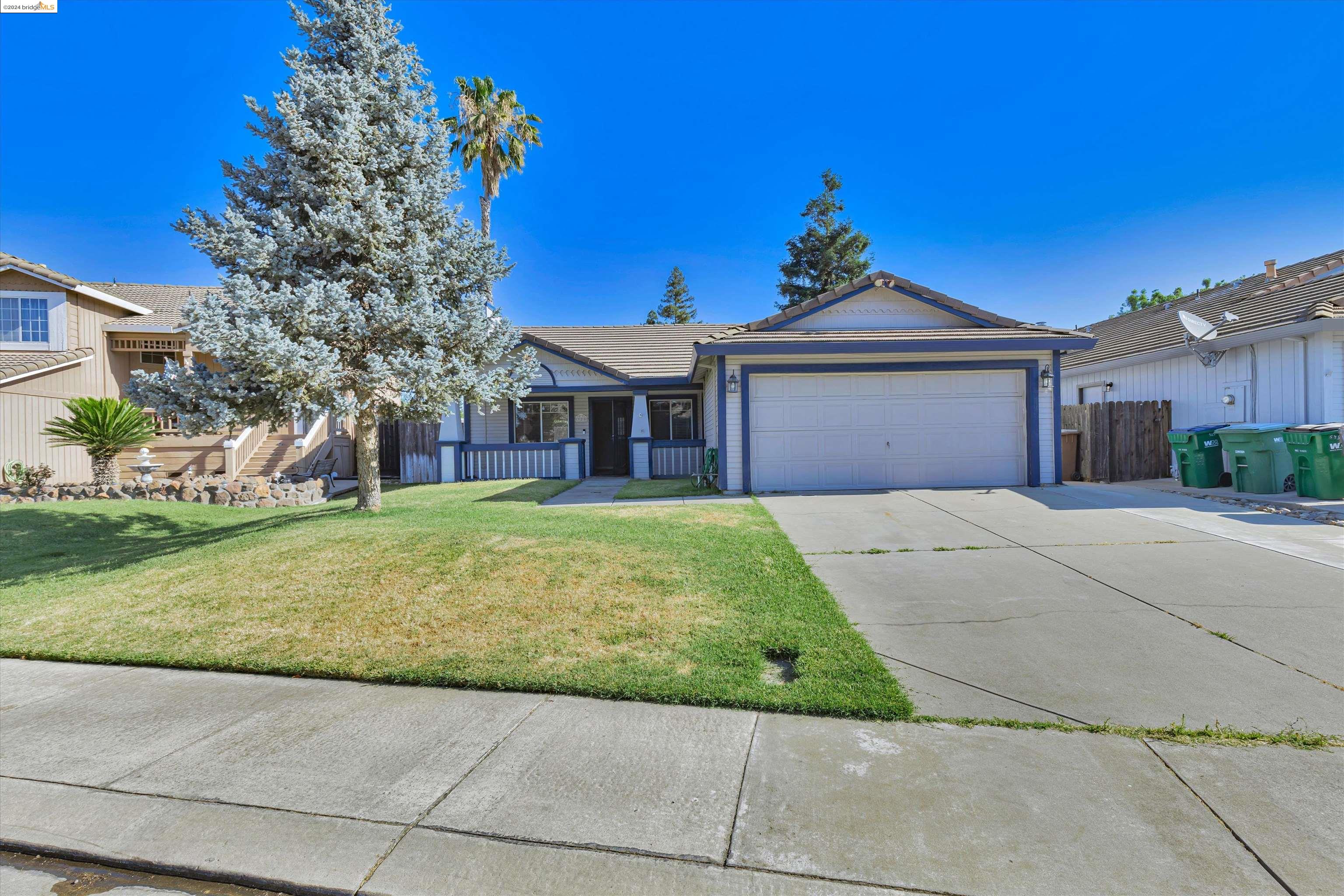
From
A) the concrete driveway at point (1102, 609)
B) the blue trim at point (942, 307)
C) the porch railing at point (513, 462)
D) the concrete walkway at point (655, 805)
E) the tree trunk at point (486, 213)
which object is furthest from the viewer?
the tree trunk at point (486, 213)

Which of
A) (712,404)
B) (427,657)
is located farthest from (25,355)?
(427,657)

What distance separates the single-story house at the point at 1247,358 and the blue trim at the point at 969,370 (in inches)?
123

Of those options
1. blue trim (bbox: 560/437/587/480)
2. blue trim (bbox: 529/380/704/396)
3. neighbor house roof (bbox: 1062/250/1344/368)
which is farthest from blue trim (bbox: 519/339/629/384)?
neighbor house roof (bbox: 1062/250/1344/368)

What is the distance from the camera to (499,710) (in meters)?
3.97

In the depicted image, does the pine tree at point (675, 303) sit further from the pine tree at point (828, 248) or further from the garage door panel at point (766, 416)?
the garage door panel at point (766, 416)

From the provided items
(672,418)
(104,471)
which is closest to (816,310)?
(672,418)

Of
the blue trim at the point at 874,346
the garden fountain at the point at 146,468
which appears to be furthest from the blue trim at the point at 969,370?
the garden fountain at the point at 146,468

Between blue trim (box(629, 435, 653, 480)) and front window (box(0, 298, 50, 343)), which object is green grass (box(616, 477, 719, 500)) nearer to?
blue trim (box(629, 435, 653, 480))

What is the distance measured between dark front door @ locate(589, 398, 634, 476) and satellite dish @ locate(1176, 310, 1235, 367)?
1311 centimetres

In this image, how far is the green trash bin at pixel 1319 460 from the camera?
975cm

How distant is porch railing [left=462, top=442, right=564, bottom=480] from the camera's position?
1628cm

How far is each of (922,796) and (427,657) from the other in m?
3.47

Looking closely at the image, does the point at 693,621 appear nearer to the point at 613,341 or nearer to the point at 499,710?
the point at 499,710

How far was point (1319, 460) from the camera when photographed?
9.90 metres
